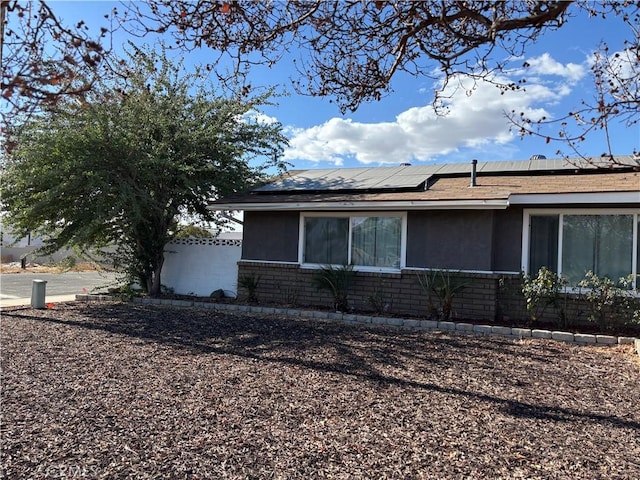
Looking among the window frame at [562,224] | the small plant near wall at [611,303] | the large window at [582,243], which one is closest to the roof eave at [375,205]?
the window frame at [562,224]

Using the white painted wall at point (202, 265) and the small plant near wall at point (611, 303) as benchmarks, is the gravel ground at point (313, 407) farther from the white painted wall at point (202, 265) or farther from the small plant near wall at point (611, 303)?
the white painted wall at point (202, 265)

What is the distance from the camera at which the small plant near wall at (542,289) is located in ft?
29.3

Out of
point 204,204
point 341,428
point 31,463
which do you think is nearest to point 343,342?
point 341,428

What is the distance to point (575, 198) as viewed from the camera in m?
9.10

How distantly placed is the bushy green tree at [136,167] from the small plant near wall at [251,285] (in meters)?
2.55

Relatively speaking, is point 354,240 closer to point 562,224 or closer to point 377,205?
point 377,205

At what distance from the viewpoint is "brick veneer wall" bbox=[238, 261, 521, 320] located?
391 inches

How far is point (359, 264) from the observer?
37.3 ft

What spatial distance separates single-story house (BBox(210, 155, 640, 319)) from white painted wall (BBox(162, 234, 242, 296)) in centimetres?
86

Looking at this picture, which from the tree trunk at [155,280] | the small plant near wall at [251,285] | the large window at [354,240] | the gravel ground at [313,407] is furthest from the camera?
the tree trunk at [155,280]

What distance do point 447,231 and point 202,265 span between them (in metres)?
6.96

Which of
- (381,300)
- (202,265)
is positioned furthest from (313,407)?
(202,265)

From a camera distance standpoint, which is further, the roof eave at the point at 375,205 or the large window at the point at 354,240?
the large window at the point at 354,240

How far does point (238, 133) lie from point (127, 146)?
321 centimetres
